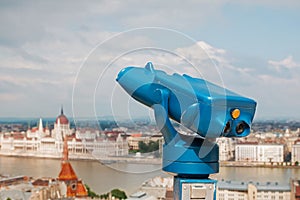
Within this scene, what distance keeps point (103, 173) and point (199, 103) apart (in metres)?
8.69

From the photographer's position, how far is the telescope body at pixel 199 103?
1.14 meters

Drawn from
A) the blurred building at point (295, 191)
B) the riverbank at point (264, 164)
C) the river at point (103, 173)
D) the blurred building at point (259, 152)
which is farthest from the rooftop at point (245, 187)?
the blurred building at point (259, 152)

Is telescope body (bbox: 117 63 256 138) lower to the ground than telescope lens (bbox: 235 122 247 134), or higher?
higher

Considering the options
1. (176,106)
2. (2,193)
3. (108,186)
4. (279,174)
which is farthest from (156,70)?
(279,174)

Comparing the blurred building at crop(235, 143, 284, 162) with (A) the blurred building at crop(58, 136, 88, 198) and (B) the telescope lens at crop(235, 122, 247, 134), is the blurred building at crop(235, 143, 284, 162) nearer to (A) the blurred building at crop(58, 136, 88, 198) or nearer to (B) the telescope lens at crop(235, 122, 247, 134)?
(A) the blurred building at crop(58, 136, 88, 198)

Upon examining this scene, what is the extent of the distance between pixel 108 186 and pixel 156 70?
278 inches

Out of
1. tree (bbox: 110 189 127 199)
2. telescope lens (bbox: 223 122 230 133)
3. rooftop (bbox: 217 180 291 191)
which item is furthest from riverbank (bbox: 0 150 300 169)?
rooftop (bbox: 217 180 291 191)

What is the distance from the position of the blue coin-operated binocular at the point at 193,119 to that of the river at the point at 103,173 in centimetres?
359

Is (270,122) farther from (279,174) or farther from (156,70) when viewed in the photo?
(156,70)

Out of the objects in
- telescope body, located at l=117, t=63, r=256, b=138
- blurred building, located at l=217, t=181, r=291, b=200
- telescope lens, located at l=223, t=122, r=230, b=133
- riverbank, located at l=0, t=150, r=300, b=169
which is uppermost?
telescope body, located at l=117, t=63, r=256, b=138

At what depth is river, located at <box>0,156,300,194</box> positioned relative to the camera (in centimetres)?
822

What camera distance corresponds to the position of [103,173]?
9.70 meters

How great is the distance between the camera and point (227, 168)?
11.9 metres

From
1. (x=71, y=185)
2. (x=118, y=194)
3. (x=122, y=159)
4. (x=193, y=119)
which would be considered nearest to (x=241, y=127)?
(x=193, y=119)
